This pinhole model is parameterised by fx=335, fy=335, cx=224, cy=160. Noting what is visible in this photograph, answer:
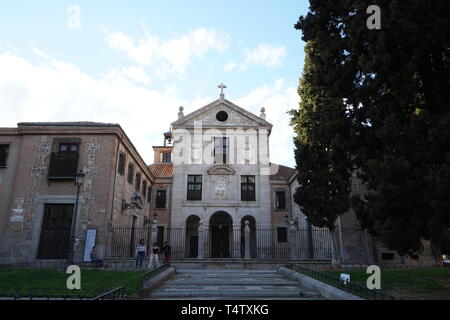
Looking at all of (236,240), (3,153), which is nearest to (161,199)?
(236,240)

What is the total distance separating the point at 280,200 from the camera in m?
28.7

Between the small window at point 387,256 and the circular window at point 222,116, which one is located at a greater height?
the circular window at point 222,116

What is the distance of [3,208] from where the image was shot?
18047mm

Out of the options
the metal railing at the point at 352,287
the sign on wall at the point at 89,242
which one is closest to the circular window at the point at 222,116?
the sign on wall at the point at 89,242

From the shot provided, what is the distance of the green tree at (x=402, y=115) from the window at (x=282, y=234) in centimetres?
1786

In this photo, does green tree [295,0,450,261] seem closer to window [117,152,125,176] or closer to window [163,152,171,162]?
window [117,152,125,176]

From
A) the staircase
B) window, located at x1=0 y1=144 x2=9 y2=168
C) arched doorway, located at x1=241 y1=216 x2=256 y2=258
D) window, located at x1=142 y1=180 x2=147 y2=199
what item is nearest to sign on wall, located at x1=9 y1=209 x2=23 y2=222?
window, located at x1=0 y1=144 x2=9 y2=168

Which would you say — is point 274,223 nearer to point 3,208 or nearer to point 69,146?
point 69,146

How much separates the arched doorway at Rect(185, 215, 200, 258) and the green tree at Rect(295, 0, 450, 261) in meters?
20.3

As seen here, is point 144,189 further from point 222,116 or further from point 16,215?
point 16,215

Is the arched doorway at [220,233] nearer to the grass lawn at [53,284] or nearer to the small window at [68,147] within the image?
the small window at [68,147]

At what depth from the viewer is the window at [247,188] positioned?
28.3m

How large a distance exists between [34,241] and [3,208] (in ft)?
8.73
